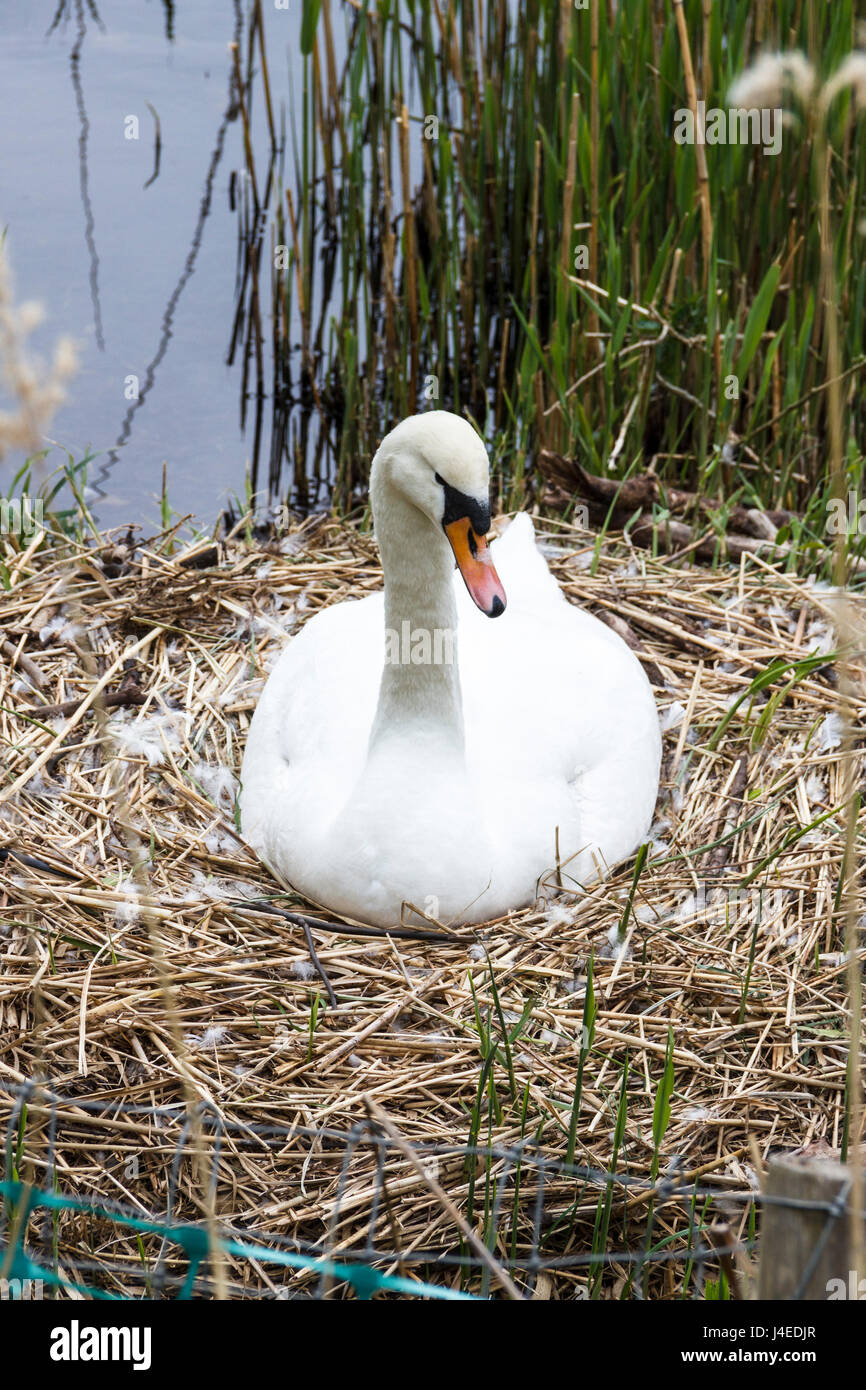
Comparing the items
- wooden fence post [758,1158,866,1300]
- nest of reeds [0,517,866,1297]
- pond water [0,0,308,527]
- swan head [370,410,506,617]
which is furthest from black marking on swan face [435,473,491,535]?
pond water [0,0,308,527]

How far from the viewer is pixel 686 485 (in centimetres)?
562

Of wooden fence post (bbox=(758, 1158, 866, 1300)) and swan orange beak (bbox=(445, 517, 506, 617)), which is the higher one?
swan orange beak (bbox=(445, 517, 506, 617))

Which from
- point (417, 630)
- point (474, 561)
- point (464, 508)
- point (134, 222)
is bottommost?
point (417, 630)

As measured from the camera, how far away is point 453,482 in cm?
282

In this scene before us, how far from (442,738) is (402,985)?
604mm

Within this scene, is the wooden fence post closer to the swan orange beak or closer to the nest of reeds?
the nest of reeds

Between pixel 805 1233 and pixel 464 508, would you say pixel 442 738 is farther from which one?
pixel 805 1233

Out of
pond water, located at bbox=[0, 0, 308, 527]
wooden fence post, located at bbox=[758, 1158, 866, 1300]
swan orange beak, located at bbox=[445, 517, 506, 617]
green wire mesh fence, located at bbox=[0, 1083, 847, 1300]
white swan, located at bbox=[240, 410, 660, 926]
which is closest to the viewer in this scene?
wooden fence post, located at bbox=[758, 1158, 866, 1300]

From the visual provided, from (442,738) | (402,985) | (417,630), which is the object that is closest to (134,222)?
(417,630)

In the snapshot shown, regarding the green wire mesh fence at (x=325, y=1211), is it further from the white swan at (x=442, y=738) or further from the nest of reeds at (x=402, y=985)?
the white swan at (x=442, y=738)

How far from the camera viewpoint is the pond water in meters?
6.69

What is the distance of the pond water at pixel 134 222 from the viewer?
22.0ft

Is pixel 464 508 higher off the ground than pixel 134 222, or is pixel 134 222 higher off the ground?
pixel 134 222
